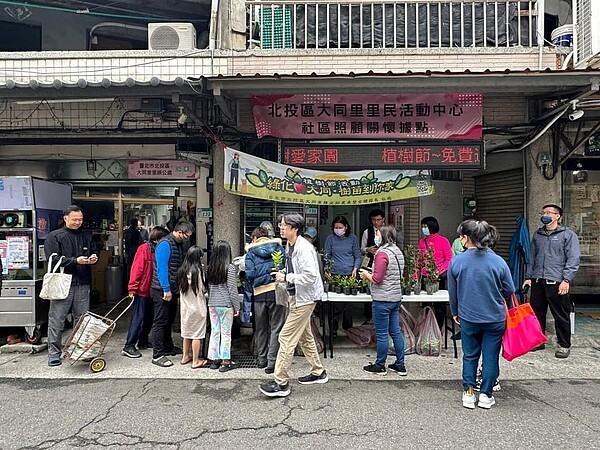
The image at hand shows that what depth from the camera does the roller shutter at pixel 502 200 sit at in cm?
821

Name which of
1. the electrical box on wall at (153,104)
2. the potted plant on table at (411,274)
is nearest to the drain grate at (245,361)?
the potted plant on table at (411,274)

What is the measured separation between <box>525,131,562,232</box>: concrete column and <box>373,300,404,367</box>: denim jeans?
326 cm

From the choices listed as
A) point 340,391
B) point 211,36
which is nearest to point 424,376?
point 340,391

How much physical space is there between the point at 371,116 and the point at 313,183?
1.34 metres

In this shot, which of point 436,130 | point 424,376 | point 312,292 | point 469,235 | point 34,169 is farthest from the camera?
point 34,169

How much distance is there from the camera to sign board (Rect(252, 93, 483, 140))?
6562mm

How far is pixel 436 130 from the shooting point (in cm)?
658

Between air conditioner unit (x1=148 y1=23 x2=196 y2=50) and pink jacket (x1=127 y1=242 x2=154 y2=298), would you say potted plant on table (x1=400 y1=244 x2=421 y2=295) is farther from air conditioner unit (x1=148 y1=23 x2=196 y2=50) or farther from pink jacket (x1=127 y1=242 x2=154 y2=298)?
air conditioner unit (x1=148 y1=23 x2=196 y2=50)

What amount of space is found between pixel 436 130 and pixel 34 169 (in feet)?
24.2

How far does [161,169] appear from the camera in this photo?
855 cm

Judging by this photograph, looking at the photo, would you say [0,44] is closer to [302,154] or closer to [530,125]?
[302,154]

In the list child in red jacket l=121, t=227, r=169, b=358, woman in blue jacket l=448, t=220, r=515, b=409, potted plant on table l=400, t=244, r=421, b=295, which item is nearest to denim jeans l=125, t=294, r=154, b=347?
child in red jacket l=121, t=227, r=169, b=358

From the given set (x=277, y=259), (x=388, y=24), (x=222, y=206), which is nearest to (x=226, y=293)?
(x=277, y=259)

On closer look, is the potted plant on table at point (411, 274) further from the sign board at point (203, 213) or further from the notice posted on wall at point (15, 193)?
the notice posted on wall at point (15, 193)
